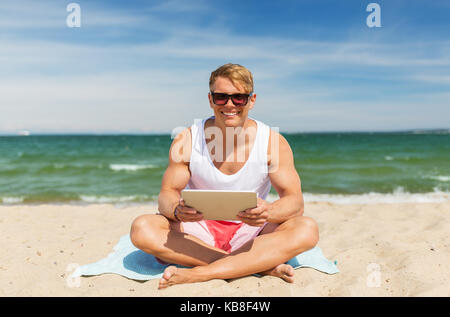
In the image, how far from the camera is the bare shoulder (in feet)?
11.2

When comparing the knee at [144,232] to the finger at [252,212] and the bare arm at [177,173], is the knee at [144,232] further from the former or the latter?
the finger at [252,212]

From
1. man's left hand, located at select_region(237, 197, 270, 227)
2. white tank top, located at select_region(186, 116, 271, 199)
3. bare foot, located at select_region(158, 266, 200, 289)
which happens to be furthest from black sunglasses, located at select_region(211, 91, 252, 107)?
bare foot, located at select_region(158, 266, 200, 289)

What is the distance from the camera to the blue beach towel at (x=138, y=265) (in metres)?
3.43

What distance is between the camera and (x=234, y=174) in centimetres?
331

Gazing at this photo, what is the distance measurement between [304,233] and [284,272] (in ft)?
1.28

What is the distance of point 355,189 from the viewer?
34.4ft

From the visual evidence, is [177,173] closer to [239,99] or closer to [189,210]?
[189,210]

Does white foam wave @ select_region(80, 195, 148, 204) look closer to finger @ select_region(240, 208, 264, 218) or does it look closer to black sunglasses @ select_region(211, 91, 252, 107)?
black sunglasses @ select_region(211, 91, 252, 107)

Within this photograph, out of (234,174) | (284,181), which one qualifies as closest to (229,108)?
(234,174)
